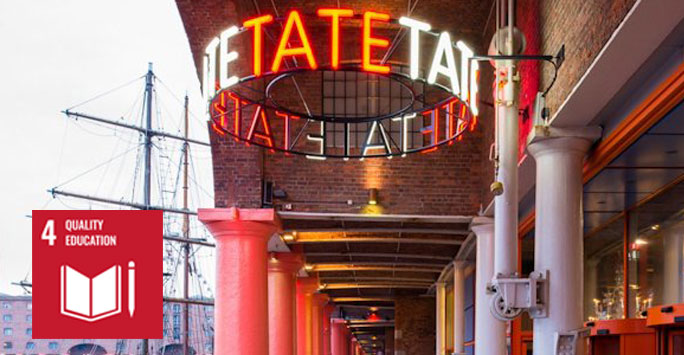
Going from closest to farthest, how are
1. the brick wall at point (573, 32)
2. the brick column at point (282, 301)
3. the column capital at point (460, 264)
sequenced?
the brick wall at point (573, 32)
the brick column at point (282, 301)
the column capital at point (460, 264)

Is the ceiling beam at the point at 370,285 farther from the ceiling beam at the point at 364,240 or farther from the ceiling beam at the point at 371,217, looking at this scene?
the ceiling beam at the point at 371,217

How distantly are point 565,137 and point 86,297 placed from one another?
364 inches

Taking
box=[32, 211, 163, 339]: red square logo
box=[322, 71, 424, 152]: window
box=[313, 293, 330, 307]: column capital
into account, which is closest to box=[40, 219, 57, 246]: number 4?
box=[32, 211, 163, 339]: red square logo

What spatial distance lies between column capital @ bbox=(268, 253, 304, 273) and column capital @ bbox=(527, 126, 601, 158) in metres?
13.2

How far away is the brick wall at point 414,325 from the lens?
40.6 metres

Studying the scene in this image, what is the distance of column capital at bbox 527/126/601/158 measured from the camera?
10.3 meters

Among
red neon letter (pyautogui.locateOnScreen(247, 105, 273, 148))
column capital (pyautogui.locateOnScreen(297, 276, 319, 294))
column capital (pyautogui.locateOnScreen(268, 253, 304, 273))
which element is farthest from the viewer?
column capital (pyautogui.locateOnScreen(297, 276, 319, 294))

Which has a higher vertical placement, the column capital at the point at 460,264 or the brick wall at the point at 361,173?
the brick wall at the point at 361,173

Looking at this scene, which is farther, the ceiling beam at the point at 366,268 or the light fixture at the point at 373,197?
the ceiling beam at the point at 366,268

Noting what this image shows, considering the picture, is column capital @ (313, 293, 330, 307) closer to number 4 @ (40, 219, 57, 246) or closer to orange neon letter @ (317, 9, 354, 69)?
number 4 @ (40, 219, 57, 246)

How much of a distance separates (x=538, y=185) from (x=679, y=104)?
2838mm

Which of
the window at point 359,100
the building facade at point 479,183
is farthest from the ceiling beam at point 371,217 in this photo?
the window at point 359,100

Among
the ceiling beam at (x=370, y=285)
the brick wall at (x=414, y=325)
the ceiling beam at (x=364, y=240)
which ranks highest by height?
the ceiling beam at (x=364, y=240)

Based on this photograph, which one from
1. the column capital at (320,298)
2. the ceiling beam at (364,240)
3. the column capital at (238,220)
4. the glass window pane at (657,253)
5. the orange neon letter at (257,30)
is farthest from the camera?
the column capital at (320,298)
